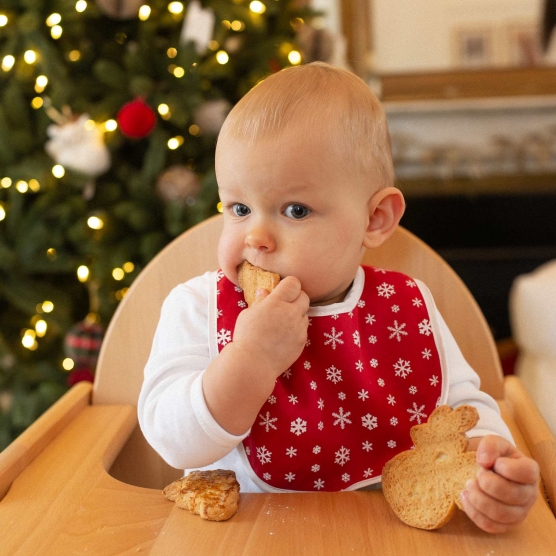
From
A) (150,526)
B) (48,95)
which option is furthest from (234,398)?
(48,95)

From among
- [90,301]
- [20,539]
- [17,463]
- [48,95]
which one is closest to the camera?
[20,539]

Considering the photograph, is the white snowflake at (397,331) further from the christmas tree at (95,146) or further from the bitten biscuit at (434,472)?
the christmas tree at (95,146)

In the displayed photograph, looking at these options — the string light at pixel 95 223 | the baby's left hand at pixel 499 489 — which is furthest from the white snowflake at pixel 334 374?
the string light at pixel 95 223

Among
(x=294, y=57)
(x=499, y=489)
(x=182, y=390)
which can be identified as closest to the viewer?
(x=499, y=489)

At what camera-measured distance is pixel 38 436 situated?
0.84m

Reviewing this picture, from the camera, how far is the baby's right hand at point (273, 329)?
683 millimetres

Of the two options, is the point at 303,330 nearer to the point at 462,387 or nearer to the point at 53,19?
the point at 462,387

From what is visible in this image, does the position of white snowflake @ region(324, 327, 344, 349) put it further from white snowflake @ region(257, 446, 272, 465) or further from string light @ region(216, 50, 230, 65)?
string light @ region(216, 50, 230, 65)

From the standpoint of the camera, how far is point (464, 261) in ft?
10.3

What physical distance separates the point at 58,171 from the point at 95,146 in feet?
0.47

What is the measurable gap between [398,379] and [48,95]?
4.65ft

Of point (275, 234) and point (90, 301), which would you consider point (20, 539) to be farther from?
point (90, 301)

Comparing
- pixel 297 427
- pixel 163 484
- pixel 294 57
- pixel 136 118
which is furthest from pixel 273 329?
pixel 294 57

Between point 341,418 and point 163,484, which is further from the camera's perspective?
point 163,484
